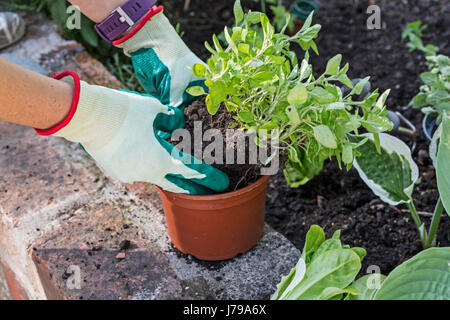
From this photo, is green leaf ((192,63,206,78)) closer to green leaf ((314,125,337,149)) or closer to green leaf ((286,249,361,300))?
green leaf ((314,125,337,149))

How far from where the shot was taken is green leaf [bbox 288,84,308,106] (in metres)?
0.94

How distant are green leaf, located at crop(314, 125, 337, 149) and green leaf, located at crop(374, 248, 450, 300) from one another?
1.04 feet

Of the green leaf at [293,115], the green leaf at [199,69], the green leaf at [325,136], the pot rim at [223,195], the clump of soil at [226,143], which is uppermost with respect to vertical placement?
the green leaf at [199,69]

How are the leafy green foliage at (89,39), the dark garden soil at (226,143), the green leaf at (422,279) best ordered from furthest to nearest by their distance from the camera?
the leafy green foliage at (89,39) < the dark garden soil at (226,143) < the green leaf at (422,279)

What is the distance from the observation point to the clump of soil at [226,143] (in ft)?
3.80

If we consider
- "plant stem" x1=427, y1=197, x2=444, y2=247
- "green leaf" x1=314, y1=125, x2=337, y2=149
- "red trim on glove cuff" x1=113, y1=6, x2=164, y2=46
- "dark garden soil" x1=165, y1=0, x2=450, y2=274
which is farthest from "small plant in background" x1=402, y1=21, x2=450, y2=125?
"red trim on glove cuff" x1=113, y1=6, x2=164, y2=46

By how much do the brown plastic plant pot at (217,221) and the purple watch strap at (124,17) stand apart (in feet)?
1.49

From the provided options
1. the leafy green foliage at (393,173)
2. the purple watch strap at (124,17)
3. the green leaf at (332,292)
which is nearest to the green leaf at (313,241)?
the green leaf at (332,292)

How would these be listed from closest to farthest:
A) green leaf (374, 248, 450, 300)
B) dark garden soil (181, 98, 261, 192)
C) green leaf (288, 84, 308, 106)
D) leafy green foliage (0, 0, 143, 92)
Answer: green leaf (288, 84, 308, 106) < green leaf (374, 248, 450, 300) < dark garden soil (181, 98, 261, 192) < leafy green foliage (0, 0, 143, 92)

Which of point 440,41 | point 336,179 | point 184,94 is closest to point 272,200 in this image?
point 336,179

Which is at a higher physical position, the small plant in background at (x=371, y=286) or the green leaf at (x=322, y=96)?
the green leaf at (x=322, y=96)

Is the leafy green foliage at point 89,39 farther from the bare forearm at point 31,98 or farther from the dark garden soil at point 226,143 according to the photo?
the bare forearm at point 31,98
